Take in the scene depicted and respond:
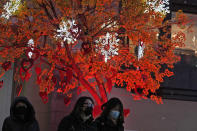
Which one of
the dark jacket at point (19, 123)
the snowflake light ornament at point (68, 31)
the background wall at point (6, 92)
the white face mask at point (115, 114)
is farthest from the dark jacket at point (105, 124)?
the background wall at point (6, 92)

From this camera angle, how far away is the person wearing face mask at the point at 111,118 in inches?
385

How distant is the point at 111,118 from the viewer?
32.1 ft

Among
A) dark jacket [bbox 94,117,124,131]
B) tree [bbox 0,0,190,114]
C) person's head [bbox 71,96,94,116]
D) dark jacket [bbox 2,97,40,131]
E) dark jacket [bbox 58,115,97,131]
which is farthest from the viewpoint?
tree [bbox 0,0,190,114]

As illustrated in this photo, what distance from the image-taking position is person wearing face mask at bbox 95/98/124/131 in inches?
385

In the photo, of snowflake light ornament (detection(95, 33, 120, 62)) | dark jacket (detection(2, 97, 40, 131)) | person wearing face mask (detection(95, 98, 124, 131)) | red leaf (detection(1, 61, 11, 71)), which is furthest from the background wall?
person wearing face mask (detection(95, 98, 124, 131))

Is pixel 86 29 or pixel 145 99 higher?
pixel 86 29

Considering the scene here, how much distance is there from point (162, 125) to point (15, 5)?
743 cm

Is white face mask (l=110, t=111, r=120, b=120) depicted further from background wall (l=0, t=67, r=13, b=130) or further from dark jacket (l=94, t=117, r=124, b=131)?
background wall (l=0, t=67, r=13, b=130)

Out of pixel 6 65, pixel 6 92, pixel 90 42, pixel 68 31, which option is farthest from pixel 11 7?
pixel 6 92

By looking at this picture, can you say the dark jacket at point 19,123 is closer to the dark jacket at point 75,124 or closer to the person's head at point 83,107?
the dark jacket at point 75,124

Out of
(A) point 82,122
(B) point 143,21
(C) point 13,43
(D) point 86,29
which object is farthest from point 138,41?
(A) point 82,122

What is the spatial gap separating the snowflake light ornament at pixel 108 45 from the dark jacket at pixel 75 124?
416 cm

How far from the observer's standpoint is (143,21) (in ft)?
44.9

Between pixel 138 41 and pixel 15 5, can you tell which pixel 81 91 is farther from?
pixel 15 5
